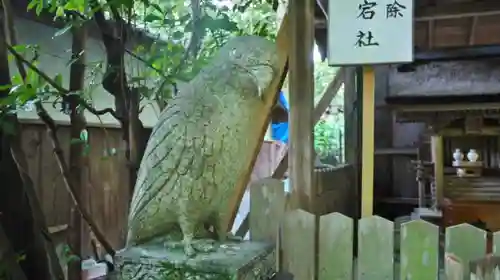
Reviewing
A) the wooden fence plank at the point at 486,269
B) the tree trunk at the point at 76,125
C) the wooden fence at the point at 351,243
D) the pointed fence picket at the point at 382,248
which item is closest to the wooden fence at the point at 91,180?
the tree trunk at the point at 76,125

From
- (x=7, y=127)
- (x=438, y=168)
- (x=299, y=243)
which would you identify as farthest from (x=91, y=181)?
(x=438, y=168)

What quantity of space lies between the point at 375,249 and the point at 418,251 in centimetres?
20

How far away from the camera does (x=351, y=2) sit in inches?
106

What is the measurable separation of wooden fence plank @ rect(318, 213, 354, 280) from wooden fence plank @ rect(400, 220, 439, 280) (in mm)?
250

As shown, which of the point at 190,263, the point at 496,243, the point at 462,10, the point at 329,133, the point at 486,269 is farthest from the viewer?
the point at 329,133

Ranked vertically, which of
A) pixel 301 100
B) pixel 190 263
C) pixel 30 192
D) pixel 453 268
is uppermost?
pixel 301 100

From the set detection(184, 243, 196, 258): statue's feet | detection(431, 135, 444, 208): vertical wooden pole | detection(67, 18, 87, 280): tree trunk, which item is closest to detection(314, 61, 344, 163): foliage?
detection(431, 135, 444, 208): vertical wooden pole

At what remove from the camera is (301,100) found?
9.23 feet

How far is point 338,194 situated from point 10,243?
11.0ft

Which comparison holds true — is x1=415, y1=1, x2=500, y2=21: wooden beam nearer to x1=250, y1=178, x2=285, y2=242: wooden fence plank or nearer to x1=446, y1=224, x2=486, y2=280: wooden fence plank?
x1=446, y1=224, x2=486, y2=280: wooden fence plank

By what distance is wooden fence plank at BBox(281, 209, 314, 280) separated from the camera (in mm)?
2453

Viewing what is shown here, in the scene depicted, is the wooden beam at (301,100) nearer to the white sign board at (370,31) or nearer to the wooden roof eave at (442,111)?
the white sign board at (370,31)

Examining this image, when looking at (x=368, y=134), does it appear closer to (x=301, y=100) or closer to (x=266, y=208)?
(x=301, y=100)

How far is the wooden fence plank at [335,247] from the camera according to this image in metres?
2.40
